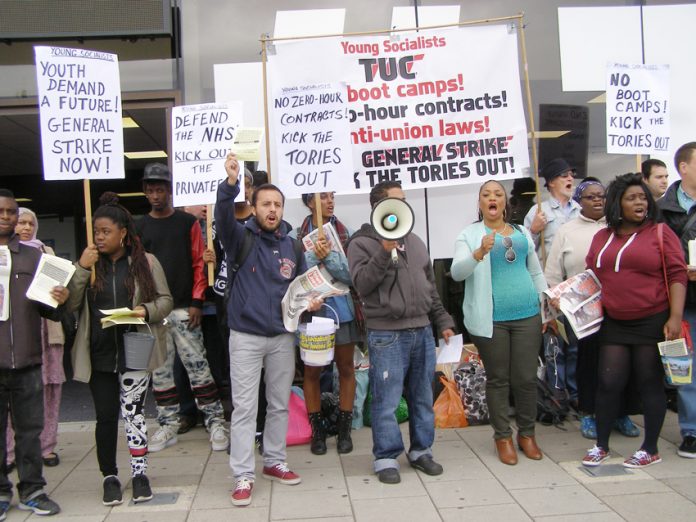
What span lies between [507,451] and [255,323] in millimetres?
1977

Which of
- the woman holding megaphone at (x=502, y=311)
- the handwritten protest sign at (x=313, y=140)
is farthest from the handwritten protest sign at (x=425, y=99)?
the woman holding megaphone at (x=502, y=311)

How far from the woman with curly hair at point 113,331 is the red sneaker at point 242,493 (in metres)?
0.55

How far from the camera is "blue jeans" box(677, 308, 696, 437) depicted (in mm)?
4695

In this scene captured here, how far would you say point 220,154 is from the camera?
4.97 m

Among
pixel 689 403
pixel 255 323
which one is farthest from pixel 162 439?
pixel 689 403

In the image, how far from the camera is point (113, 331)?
4043mm

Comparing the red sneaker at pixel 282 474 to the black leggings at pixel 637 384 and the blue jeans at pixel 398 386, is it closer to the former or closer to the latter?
the blue jeans at pixel 398 386

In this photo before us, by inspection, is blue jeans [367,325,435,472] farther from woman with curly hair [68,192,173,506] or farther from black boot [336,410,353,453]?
woman with curly hair [68,192,173,506]

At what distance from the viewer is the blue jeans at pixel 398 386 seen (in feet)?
14.2

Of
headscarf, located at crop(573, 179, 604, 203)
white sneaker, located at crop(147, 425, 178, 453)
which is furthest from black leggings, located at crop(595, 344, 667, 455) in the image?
white sneaker, located at crop(147, 425, 178, 453)

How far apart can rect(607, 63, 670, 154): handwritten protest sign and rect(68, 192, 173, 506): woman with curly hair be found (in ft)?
11.5

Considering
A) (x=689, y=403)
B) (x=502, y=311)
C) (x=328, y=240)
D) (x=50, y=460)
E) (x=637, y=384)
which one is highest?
(x=328, y=240)

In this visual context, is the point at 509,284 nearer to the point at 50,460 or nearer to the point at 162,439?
the point at 162,439

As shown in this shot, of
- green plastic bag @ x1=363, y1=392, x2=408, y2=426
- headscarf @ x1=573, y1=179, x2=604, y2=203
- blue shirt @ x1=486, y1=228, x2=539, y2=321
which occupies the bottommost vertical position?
green plastic bag @ x1=363, y1=392, x2=408, y2=426
